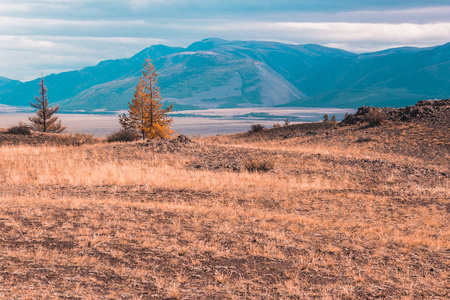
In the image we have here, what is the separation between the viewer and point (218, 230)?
32.2 ft

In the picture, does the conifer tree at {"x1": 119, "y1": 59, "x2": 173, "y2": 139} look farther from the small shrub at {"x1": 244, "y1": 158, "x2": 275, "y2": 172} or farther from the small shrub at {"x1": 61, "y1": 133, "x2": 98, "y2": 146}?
the small shrub at {"x1": 244, "y1": 158, "x2": 275, "y2": 172}

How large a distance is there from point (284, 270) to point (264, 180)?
8.86 metres

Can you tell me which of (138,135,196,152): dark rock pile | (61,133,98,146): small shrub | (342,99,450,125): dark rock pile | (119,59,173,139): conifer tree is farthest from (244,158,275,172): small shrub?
(119,59,173,139): conifer tree

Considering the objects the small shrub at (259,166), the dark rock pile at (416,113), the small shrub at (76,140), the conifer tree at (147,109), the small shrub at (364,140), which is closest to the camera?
the small shrub at (259,166)

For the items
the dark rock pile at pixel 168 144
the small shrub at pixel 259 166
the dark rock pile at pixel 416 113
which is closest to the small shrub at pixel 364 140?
the dark rock pile at pixel 416 113

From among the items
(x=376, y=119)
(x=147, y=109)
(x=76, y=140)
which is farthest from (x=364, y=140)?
(x=147, y=109)

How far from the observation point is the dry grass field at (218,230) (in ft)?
23.3

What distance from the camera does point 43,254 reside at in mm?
7910

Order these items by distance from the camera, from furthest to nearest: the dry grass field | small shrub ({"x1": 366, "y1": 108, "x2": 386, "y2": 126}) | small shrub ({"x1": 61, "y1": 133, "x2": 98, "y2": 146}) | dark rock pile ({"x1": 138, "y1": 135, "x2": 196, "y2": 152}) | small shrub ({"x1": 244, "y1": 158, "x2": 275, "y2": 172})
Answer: small shrub ({"x1": 366, "y1": 108, "x2": 386, "y2": 126}) < small shrub ({"x1": 61, "y1": 133, "x2": 98, "y2": 146}) < dark rock pile ({"x1": 138, "y1": 135, "x2": 196, "y2": 152}) < small shrub ({"x1": 244, "y1": 158, "x2": 275, "y2": 172}) < the dry grass field

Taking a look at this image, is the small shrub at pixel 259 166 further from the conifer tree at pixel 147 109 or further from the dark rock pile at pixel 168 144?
the conifer tree at pixel 147 109

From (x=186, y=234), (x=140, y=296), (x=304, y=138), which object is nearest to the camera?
(x=140, y=296)

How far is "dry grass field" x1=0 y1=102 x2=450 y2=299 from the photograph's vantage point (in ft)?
23.3

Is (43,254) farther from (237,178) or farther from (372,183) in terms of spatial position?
(372,183)

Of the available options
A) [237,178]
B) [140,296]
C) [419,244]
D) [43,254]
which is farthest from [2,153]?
[419,244]
